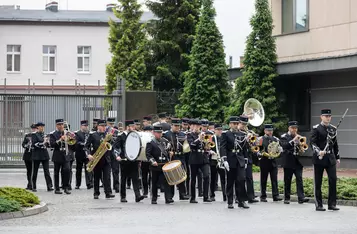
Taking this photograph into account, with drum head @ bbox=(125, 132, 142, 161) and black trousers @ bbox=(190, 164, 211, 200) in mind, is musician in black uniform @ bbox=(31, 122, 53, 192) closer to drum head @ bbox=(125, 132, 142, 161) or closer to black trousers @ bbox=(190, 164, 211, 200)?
drum head @ bbox=(125, 132, 142, 161)

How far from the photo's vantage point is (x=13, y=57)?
208 ft

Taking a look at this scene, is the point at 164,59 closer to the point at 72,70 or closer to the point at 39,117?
the point at 39,117

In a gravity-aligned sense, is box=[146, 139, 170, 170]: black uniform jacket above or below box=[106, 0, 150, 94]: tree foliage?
below

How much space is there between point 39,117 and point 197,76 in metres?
7.19

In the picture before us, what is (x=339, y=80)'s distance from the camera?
1367 inches

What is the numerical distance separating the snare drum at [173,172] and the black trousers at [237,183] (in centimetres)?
157

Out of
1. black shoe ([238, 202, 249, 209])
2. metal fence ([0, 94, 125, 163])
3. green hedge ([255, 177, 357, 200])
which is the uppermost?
metal fence ([0, 94, 125, 163])

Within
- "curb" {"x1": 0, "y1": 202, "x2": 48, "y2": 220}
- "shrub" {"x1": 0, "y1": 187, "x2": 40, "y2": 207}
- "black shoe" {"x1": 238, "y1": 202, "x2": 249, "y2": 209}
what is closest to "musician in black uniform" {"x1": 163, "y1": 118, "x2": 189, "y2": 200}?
"black shoe" {"x1": 238, "y1": 202, "x2": 249, "y2": 209}

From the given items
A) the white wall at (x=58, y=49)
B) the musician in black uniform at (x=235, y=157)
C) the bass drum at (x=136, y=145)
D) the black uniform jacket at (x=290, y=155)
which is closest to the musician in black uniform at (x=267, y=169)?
the black uniform jacket at (x=290, y=155)

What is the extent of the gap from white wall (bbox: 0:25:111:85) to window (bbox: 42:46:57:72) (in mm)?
335

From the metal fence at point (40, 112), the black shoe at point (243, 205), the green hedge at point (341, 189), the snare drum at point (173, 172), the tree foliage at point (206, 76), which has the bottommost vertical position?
the black shoe at point (243, 205)

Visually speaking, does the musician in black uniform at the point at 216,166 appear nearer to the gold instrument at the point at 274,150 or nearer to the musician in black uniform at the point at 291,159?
the gold instrument at the point at 274,150

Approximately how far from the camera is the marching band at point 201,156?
66.2 feet

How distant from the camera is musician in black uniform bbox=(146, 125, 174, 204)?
2172 cm
